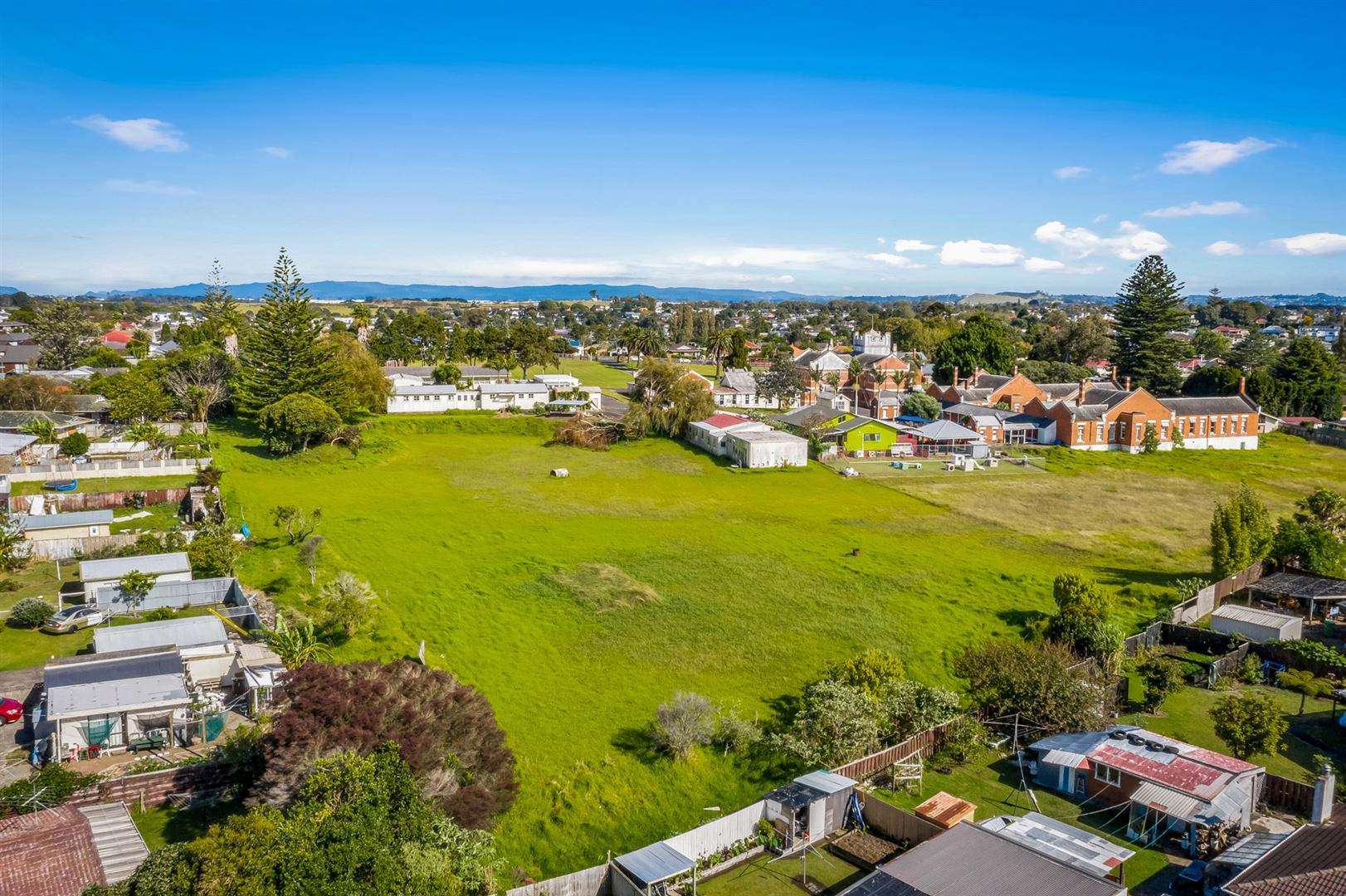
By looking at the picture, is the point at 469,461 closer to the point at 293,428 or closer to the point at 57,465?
the point at 293,428

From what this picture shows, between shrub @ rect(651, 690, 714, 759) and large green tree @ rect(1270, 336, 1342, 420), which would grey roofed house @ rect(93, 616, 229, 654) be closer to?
shrub @ rect(651, 690, 714, 759)

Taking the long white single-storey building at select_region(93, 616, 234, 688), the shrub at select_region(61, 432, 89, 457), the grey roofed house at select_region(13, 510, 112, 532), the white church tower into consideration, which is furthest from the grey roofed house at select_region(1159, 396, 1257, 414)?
the shrub at select_region(61, 432, 89, 457)

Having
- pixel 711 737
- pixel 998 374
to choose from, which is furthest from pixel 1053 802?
pixel 998 374

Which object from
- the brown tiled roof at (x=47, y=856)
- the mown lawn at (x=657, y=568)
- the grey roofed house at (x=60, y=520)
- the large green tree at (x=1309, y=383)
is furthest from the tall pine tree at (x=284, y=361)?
the large green tree at (x=1309, y=383)

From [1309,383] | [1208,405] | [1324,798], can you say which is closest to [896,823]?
[1324,798]

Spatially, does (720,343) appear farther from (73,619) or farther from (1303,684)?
(1303,684)
